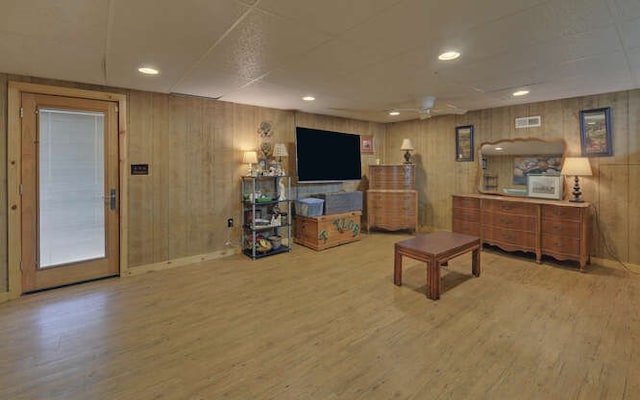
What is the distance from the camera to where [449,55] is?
8.93 ft

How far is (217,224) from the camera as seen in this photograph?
4602 millimetres

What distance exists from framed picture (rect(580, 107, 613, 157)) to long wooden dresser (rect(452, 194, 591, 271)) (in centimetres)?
80

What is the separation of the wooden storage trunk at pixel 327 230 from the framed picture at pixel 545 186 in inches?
108

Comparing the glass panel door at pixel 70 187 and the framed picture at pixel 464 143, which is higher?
the framed picture at pixel 464 143

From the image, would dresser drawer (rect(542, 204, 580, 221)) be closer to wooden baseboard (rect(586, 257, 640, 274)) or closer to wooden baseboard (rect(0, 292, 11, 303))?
wooden baseboard (rect(586, 257, 640, 274))

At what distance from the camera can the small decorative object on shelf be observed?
4.69 metres

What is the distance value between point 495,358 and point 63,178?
4512mm

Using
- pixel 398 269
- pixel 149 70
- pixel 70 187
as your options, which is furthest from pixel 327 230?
pixel 70 187

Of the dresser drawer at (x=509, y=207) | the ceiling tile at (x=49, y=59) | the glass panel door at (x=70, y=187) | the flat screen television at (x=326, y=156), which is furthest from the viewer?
the flat screen television at (x=326, y=156)

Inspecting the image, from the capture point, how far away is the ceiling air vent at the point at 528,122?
186 inches

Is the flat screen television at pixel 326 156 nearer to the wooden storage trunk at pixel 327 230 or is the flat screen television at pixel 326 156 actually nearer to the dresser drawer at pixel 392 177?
the dresser drawer at pixel 392 177

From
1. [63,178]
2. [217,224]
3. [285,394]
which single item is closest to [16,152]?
[63,178]

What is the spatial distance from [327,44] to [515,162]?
405 cm

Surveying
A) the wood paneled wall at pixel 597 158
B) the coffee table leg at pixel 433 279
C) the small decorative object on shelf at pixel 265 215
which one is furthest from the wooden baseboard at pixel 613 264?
the small decorative object on shelf at pixel 265 215
